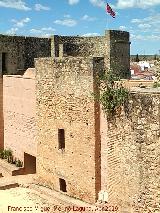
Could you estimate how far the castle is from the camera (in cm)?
1341

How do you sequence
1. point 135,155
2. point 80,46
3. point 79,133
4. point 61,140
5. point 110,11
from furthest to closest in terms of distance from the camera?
1. point 80,46
2. point 110,11
3. point 61,140
4. point 79,133
5. point 135,155

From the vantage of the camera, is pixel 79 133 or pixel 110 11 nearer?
pixel 79 133

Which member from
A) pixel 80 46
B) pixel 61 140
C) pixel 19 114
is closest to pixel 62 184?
pixel 61 140

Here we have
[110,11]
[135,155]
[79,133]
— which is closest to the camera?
[135,155]

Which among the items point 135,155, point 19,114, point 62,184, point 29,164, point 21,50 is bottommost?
point 29,164

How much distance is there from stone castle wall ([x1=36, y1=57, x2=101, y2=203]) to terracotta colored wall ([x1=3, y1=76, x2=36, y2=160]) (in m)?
2.69

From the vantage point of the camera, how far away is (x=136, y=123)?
13.5 m

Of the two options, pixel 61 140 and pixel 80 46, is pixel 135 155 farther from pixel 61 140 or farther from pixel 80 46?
pixel 80 46

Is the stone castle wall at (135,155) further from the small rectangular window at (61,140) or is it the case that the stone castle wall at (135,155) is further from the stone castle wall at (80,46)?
the stone castle wall at (80,46)

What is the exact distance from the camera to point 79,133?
53.8 feet

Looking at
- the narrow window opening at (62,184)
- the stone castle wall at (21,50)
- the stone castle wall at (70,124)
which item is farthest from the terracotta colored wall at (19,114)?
the narrow window opening at (62,184)

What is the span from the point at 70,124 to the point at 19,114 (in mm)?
6444

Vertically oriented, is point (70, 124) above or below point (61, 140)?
above

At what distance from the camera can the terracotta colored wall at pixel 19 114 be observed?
21.5 m
